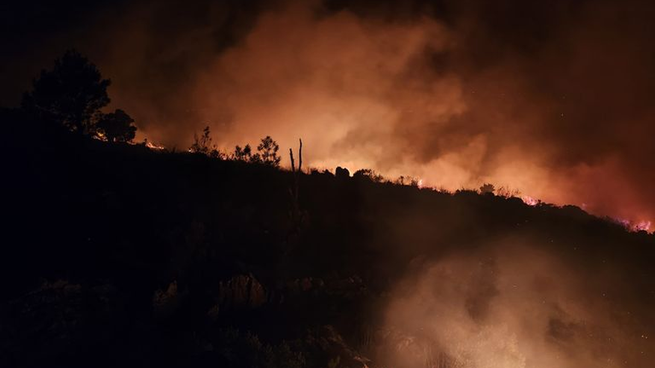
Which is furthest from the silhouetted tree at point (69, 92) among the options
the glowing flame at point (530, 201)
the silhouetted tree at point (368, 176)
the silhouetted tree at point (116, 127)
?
the glowing flame at point (530, 201)

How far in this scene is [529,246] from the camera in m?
23.3

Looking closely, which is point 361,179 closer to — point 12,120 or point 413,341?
point 413,341

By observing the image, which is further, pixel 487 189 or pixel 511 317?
pixel 487 189

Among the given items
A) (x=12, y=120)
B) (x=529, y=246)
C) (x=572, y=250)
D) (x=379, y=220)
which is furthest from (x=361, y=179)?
(x=12, y=120)

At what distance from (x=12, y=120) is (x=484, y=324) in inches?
867

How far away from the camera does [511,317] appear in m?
18.9

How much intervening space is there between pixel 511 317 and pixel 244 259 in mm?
11194


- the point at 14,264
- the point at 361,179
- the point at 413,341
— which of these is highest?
the point at 361,179

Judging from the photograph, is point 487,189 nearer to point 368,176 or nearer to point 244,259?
point 368,176

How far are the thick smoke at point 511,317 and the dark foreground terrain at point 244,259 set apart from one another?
106mm

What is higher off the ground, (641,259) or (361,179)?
(361,179)

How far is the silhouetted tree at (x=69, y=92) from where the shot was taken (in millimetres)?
27531

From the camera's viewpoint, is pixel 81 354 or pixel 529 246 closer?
pixel 81 354

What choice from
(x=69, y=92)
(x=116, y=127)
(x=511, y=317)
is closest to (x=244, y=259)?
(x=511, y=317)
